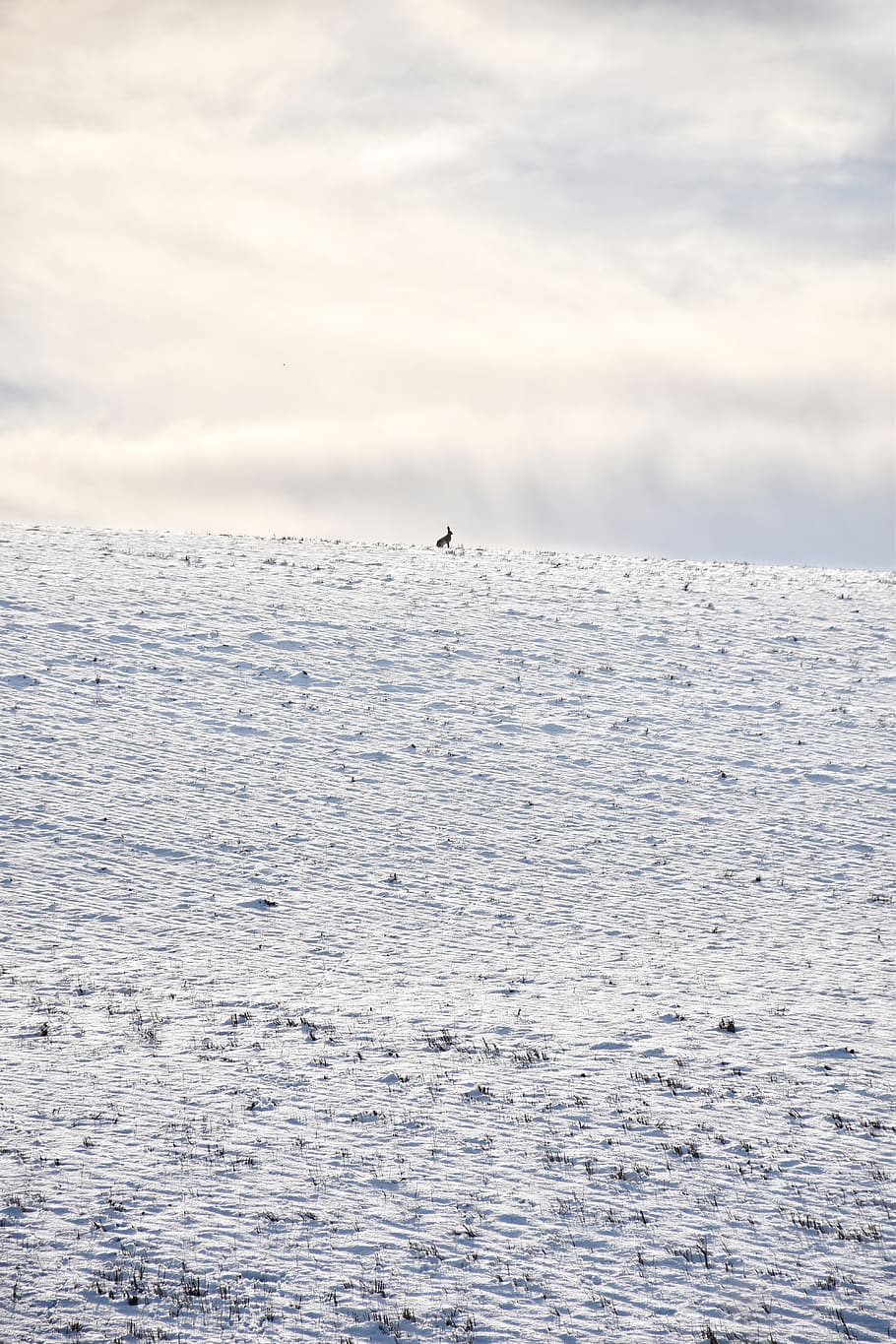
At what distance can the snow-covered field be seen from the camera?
788 centimetres

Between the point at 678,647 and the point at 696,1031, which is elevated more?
the point at 696,1031

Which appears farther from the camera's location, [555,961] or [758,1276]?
[555,961]

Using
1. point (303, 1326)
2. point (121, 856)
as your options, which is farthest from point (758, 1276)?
point (121, 856)

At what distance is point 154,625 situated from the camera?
26.3 m

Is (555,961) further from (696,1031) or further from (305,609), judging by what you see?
(305,609)

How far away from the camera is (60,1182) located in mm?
8852

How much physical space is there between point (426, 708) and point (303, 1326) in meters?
16.9

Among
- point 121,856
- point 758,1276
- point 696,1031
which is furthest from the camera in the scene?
point 121,856

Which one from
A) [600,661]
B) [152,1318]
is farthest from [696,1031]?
[600,661]

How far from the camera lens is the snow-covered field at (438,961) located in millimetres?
7883

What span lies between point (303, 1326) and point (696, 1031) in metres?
6.64

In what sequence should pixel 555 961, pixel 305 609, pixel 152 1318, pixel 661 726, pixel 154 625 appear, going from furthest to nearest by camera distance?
pixel 305 609
pixel 154 625
pixel 661 726
pixel 555 961
pixel 152 1318

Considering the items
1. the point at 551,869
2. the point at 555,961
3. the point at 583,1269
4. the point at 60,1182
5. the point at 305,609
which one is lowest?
the point at 305,609

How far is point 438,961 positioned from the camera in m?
14.4
